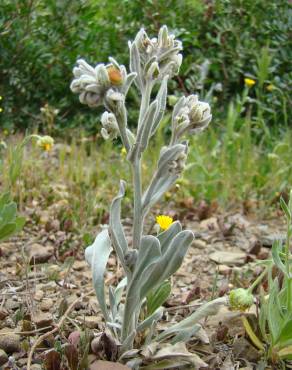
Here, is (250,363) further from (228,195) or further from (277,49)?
(277,49)

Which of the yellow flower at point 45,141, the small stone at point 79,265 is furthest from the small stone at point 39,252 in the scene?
the yellow flower at point 45,141

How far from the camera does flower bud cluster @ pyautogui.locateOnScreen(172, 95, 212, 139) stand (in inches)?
69.7

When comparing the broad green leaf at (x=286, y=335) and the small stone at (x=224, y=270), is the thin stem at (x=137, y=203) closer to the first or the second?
the broad green leaf at (x=286, y=335)

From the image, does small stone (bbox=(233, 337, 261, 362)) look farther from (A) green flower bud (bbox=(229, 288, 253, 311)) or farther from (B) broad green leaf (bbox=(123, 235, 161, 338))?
(B) broad green leaf (bbox=(123, 235, 161, 338))

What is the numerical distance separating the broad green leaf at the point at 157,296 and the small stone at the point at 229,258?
0.88 metres

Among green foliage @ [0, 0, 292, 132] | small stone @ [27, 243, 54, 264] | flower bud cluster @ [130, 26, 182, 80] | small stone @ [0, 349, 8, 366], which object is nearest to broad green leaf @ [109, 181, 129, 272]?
flower bud cluster @ [130, 26, 182, 80]

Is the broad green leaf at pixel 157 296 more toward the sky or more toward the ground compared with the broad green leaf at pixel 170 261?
more toward the ground

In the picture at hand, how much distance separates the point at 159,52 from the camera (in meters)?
1.78

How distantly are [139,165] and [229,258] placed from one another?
1317mm

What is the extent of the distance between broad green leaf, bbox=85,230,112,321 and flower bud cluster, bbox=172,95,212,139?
40 centimetres

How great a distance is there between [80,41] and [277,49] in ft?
5.85

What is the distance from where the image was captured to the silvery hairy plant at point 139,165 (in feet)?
5.52

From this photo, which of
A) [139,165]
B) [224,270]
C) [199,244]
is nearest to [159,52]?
[139,165]

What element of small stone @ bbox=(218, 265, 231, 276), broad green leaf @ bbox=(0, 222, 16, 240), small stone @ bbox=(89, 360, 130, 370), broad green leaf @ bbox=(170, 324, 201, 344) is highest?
broad green leaf @ bbox=(0, 222, 16, 240)
